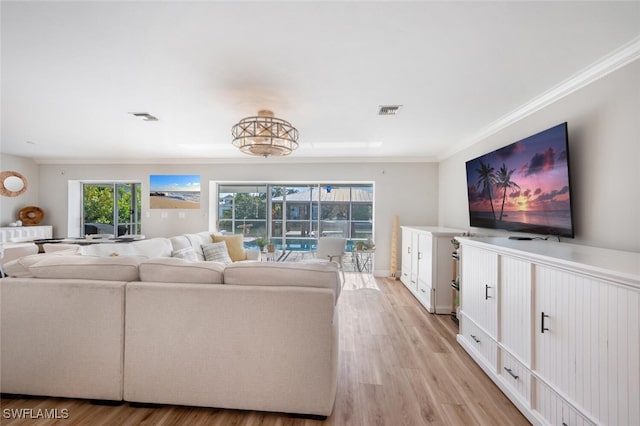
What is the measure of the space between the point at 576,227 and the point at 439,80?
1.61 metres

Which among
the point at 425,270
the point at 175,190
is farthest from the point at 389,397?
the point at 175,190

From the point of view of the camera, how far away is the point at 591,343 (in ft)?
3.79

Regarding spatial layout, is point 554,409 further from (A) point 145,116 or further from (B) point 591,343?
(A) point 145,116

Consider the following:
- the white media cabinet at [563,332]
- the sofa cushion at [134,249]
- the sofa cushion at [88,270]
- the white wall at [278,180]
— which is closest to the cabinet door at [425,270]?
the white media cabinet at [563,332]

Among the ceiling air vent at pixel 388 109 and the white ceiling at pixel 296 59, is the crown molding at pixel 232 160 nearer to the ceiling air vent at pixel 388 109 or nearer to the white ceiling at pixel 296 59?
the white ceiling at pixel 296 59

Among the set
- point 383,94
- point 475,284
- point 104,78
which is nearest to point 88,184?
point 104,78

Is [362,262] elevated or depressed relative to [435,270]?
depressed

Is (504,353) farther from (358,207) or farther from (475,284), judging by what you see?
(358,207)

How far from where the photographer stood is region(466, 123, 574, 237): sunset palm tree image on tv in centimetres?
193

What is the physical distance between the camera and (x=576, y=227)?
6.47 ft

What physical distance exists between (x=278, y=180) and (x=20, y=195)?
17.0 feet

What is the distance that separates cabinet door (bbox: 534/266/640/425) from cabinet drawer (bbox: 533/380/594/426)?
5 cm

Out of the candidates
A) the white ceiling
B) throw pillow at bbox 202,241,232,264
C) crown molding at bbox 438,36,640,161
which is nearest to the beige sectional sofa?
the white ceiling

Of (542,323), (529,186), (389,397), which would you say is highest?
(529,186)
